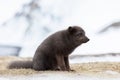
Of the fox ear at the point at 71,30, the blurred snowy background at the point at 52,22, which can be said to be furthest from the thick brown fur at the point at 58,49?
the blurred snowy background at the point at 52,22

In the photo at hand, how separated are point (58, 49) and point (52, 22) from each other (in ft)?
38.8

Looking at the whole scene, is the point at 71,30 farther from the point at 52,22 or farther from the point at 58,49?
the point at 52,22

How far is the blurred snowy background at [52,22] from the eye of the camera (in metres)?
21.8

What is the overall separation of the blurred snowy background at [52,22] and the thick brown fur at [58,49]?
26.1ft

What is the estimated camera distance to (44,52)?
1244 cm

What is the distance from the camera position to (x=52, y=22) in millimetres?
24094

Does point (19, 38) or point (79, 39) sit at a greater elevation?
point (19, 38)

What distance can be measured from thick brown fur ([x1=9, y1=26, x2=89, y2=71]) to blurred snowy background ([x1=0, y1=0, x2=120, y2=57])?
313 inches

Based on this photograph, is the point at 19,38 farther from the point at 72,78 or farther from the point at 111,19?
the point at 72,78

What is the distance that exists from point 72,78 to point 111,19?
1239cm

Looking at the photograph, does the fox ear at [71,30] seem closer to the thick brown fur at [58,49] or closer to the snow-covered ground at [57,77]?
the thick brown fur at [58,49]

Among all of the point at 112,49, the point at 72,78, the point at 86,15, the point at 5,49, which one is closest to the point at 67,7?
the point at 86,15

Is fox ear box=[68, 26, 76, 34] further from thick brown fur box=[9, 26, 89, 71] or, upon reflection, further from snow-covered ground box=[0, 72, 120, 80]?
snow-covered ground box=[0, 72, 120, 80]

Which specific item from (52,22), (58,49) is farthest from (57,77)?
(52,22)
